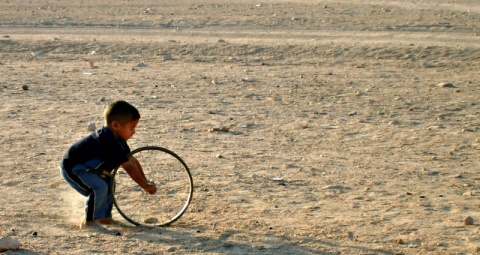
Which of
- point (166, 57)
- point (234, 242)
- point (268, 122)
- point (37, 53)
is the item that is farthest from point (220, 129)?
point (37, 53)

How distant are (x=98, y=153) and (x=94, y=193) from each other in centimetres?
28

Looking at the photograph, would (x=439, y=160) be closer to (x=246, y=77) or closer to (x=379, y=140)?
(x=379, y=140)

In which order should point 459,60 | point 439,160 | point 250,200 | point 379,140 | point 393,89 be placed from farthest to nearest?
point 459,60
point 393,89
point 379,140
point 439,160
point 250,200

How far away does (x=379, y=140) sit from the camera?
8922mm

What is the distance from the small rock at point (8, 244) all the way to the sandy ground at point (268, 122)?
9cm

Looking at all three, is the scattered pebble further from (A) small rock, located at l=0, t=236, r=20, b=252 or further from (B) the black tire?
(A) small rock, located at l=0, t=236, r=20, b=252

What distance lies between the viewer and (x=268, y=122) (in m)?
9.77

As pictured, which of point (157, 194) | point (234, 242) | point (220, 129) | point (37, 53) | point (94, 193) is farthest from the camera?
point (37, 53)

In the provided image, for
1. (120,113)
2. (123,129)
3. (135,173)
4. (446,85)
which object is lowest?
(446,85)

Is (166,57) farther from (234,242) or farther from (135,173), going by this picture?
(234,242)

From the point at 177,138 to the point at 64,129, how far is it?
4.17ft

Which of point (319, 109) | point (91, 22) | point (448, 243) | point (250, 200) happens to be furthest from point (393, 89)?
point (91, 22)

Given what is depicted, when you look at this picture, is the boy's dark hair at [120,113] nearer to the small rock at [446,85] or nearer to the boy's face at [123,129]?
the boy's face at [123,129]

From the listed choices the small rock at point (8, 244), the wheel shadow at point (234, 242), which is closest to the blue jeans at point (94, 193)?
the wheel shadow at point (234, 242)
